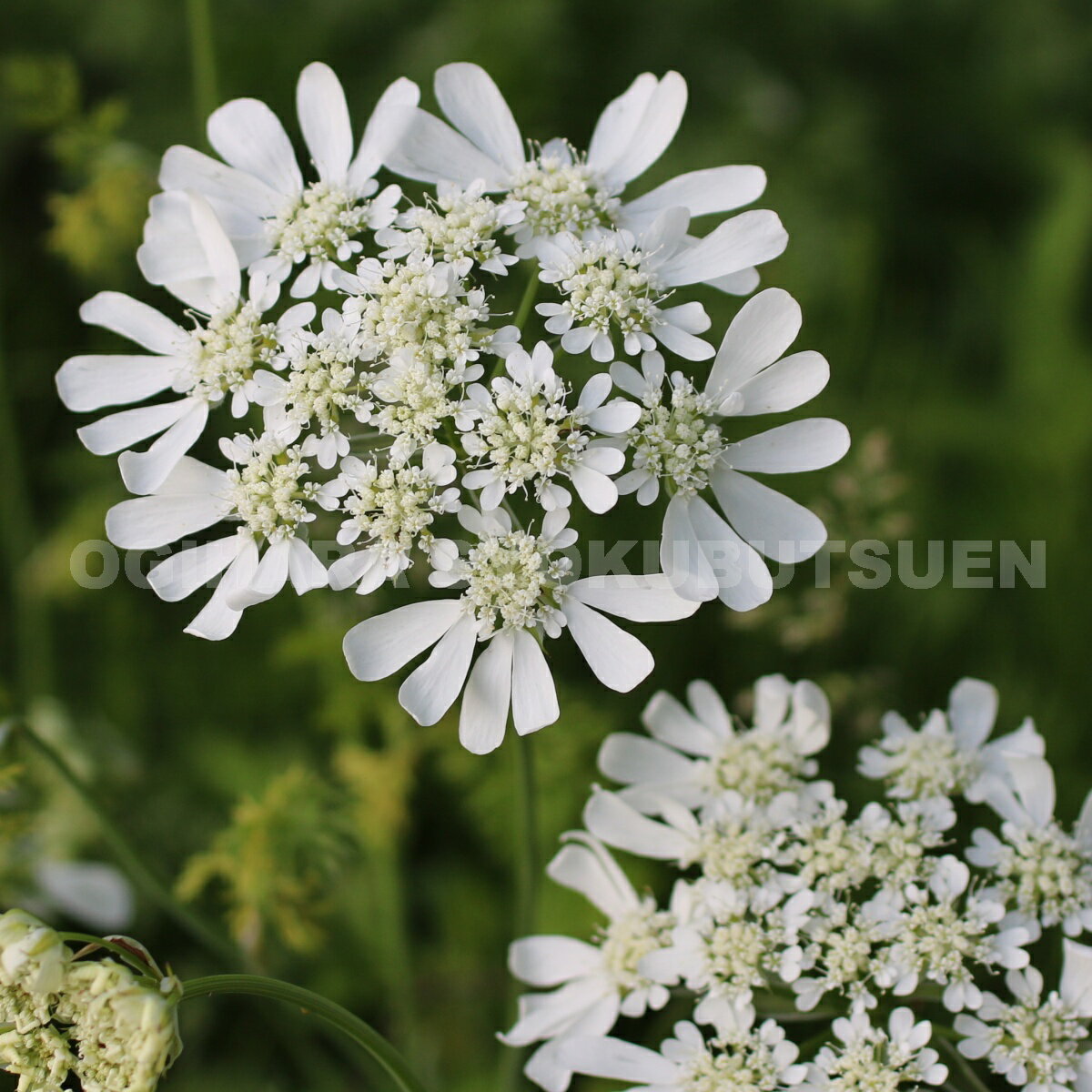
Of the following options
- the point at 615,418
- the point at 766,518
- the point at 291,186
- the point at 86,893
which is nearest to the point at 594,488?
the point at 615,418

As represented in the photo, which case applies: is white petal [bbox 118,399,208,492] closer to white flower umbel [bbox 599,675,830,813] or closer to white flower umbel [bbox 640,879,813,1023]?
white flower umbel [bbox 599,675,830,813]

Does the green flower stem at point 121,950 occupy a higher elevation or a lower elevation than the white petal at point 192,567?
lower

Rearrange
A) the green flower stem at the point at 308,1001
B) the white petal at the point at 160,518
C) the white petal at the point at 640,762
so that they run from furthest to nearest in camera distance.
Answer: the white petal at the point at 640,762, the white petal at the point at 160,518, the green flower stem at the point at 308,1001

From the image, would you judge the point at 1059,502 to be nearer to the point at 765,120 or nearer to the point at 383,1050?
the point at 765,120

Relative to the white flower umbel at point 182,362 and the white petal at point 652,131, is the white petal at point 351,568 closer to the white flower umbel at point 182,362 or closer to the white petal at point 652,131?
the white flower umbel at point 182,362

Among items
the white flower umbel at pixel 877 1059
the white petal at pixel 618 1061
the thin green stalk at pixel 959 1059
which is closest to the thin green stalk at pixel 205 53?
the white petal at pixel 618 1061

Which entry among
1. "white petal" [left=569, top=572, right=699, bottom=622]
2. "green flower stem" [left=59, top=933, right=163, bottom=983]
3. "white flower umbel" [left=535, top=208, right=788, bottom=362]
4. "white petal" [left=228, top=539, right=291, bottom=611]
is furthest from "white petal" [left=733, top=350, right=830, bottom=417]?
"green flower stem" [left=59, top=933, right=163, bottom=983]

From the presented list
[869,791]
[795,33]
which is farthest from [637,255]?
[795,33]
